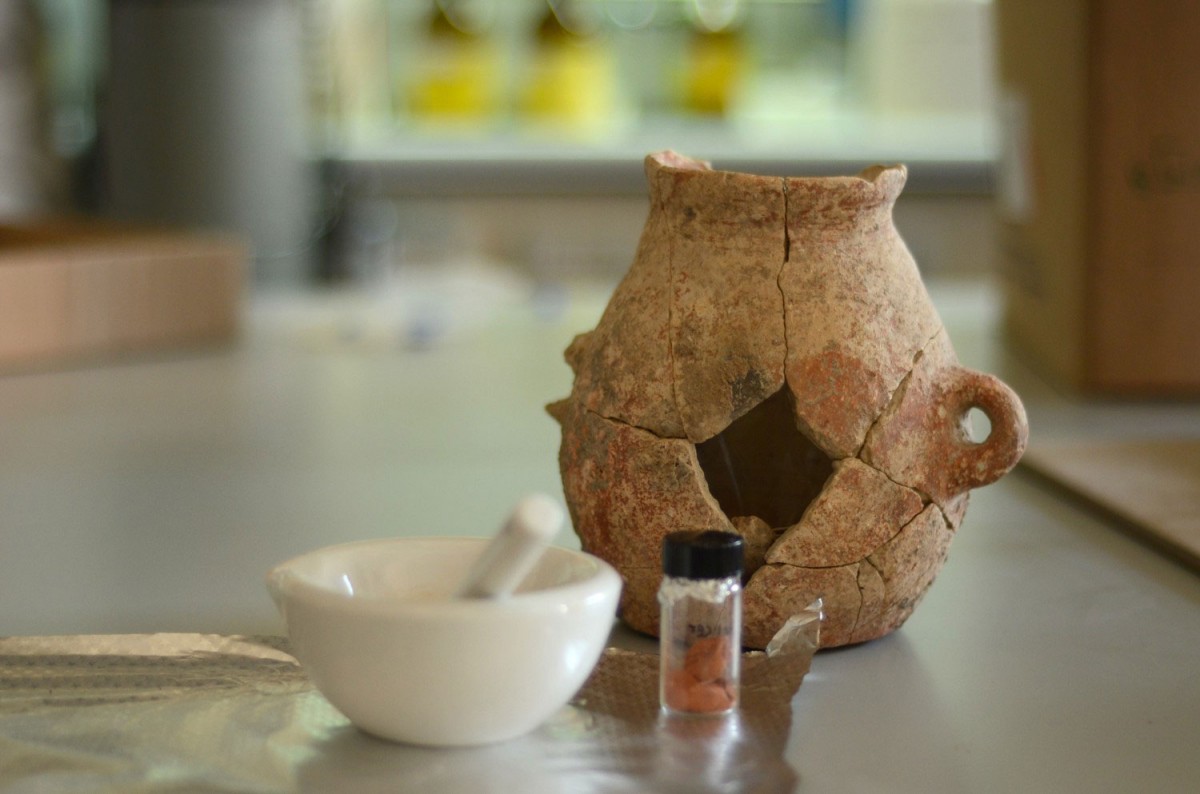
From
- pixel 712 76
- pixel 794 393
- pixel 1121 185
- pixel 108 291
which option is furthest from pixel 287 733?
pixel 712 76

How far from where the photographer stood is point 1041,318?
4.47 ft

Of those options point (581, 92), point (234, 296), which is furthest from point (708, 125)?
point (234, 296)

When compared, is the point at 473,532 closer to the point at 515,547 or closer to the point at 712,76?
the point at 515,547

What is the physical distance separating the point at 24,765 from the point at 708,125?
2373mm

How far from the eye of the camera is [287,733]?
1.62 feet

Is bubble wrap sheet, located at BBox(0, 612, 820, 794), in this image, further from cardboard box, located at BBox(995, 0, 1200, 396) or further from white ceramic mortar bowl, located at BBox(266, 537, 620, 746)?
cardboard box, located at BBox(995, 0, 1200, 396)

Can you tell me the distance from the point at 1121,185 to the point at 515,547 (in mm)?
874

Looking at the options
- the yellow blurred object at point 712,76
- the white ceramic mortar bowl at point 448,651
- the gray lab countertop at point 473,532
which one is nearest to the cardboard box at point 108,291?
the gray lab countertop at point 473,532

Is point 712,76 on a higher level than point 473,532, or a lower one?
higher

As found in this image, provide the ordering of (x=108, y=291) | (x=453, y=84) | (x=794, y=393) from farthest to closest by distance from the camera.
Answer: (x=453, y=84)
(x=108, y=291)
(x=794, y=393)

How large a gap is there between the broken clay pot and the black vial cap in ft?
0.19

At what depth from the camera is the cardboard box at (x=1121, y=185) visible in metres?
1.13

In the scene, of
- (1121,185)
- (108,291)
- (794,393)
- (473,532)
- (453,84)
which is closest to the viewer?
(794,393)

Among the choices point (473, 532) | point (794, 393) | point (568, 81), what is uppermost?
point (568, 81)
